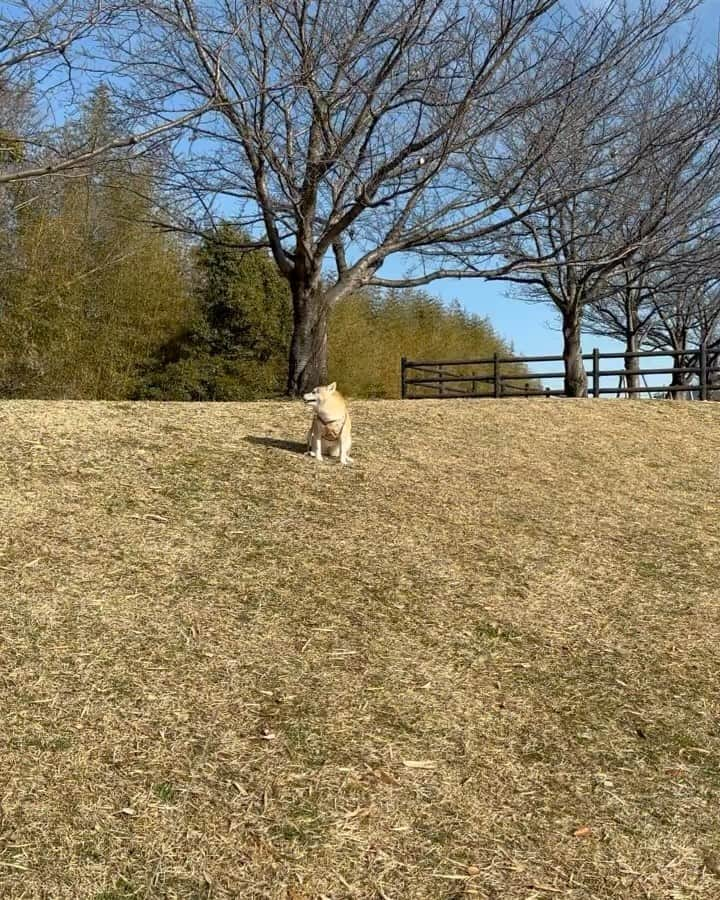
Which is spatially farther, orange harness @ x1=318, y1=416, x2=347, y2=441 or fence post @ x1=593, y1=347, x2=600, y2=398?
fence post @ x1=593, y1=347, x2=600, y2=398

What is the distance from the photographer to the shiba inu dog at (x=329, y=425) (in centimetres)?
671

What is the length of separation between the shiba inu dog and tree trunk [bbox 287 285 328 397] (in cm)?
461

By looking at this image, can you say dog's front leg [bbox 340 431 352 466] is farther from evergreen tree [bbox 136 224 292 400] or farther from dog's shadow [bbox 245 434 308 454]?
evergreen tree [bbox 136 224 292 400]

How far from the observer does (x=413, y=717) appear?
3.42 metres

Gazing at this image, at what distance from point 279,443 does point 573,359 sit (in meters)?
11.6

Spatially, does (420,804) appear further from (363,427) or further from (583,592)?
(363,427)

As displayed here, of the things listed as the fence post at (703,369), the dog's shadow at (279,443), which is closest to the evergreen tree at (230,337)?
the fence post at (703,369)

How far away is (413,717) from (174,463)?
3804mm

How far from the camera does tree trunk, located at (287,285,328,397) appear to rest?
1173cm

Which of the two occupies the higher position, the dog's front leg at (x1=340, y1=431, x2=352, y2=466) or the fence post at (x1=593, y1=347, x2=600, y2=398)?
the fence post at (x1=593, y1=347, x2=600, y2=398)

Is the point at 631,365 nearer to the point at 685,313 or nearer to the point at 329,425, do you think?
the point at 685,313

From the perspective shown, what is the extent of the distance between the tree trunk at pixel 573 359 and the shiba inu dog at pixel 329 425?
1139cm

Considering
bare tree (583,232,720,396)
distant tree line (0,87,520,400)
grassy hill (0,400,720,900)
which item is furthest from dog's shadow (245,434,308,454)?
bare tree (583,232,720,396)

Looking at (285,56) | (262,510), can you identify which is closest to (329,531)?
(262,510)
